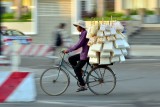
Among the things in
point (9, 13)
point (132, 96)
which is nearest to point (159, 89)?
point (132, 96)

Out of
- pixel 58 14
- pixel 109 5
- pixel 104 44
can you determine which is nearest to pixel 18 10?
pixel 58 14

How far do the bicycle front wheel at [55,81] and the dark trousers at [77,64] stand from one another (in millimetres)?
255

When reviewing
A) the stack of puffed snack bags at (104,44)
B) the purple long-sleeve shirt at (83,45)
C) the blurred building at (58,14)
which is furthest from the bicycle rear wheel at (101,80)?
the blurred building at (58,14)

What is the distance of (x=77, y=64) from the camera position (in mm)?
11781

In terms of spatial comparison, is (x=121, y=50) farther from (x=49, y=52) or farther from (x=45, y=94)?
(x=49, y=52)

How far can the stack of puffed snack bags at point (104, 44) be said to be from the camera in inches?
459

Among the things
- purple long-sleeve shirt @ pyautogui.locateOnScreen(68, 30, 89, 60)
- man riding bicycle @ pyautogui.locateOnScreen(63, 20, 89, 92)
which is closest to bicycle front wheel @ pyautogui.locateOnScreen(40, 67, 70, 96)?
man riding bicycle @ pyautogui.locateOnScreen(63, 20, 89, 92)

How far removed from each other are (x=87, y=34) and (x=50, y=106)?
7.17 ft

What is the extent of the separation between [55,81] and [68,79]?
313 millimetres

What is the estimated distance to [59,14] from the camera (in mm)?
32812

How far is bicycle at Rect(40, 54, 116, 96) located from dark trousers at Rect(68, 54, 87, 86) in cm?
17

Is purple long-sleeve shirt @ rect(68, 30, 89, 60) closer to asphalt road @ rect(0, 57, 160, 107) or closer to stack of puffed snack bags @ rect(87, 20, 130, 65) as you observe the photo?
stack of puffed snack bags @ rect(87, 20, 130, 65)

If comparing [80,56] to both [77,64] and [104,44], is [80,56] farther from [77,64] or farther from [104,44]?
[104,44]

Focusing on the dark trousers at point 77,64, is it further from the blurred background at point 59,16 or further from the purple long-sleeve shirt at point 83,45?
the blurred background at point 59,16
